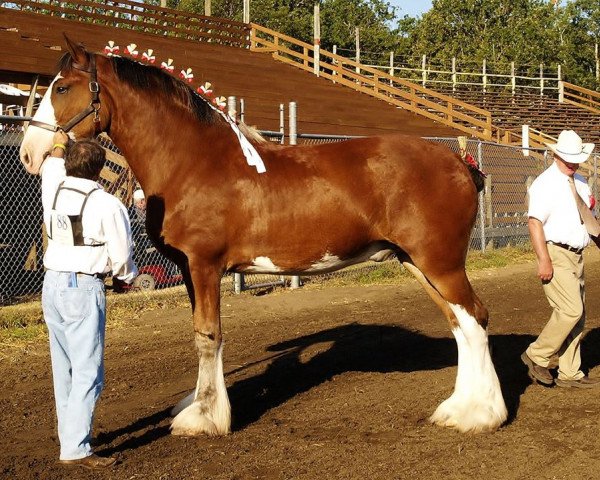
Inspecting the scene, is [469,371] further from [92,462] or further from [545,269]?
[92,462]

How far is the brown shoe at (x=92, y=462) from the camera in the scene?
483cm

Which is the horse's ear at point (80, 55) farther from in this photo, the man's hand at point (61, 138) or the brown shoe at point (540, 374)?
the brown shoe at point (540, 374)

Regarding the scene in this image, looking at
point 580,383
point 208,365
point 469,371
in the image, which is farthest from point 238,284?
point 469,371

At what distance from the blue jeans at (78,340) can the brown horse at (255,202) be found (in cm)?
87

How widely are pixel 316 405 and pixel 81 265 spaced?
2.34 meters

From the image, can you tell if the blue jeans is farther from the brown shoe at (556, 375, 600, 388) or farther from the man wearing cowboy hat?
the brown shoe at (556, 375, 600, 388)

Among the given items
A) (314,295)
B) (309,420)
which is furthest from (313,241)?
(314,295)

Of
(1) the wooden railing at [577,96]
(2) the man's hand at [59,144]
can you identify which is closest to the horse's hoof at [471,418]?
(2) the man's hand at [59,144]

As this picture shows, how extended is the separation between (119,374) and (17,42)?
1384 cm

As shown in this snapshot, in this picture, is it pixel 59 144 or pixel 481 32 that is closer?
pixel 59 144

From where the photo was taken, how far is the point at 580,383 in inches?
262

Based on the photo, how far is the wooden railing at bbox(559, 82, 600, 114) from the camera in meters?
41.8

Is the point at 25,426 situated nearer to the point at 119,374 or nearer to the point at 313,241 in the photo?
the point at 119,374

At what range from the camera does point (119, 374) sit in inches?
291
